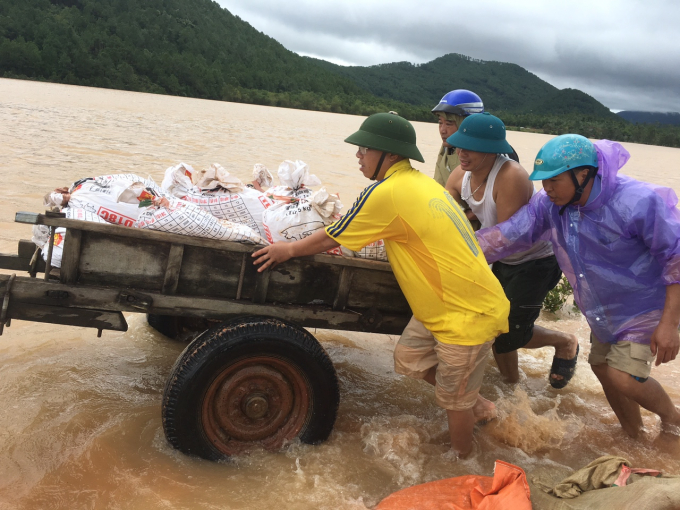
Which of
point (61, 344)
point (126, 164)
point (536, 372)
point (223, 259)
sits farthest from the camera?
point (126, 164)

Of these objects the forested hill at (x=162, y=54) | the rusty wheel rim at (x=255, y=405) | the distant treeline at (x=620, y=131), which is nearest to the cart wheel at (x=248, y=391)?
the rusty wheel rim at (x=255, y=405)

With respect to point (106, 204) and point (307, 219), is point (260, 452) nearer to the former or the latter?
point (307, 219)

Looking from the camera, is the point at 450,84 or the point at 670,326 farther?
the point at 450,84

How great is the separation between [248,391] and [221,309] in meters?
0.47

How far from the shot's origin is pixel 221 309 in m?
3.09

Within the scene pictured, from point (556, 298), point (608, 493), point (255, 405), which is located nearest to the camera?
point (608, 493)

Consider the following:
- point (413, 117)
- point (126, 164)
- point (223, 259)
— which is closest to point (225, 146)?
point (126, 164)

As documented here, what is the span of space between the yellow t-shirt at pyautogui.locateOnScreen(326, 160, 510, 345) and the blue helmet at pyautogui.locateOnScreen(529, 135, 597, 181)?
0.55m

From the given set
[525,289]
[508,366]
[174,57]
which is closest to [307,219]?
[525,289]

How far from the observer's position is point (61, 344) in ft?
14.3

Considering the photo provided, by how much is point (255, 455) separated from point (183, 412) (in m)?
0.51

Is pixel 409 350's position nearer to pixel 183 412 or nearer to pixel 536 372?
pixel 183 412

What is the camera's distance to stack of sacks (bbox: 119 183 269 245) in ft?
9.79

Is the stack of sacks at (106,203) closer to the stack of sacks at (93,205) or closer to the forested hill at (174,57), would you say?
the stack of sacks at (93,205)
